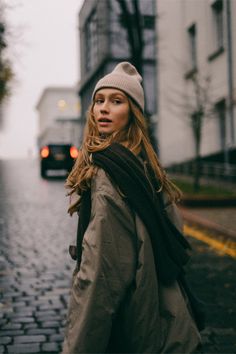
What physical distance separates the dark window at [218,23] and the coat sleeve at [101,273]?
68.1 feet

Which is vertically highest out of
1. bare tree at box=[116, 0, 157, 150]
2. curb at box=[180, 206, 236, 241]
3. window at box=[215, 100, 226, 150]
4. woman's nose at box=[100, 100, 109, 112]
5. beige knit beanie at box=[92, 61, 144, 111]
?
bare tree at box=[116, 0, 157, 150]

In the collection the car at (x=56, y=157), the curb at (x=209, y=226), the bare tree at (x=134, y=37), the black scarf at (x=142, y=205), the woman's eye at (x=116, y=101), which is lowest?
the curb at (x=209, y=226)

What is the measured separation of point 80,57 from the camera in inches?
2319

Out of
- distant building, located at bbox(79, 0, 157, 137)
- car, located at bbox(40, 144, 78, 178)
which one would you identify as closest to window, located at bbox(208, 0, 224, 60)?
car, located at bbox(40, 144, 78, 178)

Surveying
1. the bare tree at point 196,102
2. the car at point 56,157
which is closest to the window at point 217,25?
the bare tree at point 196,102

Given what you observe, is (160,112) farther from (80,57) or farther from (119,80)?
(80,57)

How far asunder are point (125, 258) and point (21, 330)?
112 inches

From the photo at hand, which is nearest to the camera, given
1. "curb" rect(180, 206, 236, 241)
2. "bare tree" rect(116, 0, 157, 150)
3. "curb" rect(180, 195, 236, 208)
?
"curb" rect(180, 206, 236, 241)

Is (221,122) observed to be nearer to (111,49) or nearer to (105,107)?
(105,107)

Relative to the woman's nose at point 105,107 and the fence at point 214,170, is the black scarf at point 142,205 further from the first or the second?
the fence at point 214,170

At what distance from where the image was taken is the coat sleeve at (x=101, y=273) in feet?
7.52

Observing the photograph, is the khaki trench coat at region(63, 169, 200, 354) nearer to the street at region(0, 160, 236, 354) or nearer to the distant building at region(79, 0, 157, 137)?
the street at region(0, 160, 236, 354)

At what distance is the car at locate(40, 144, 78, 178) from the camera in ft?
87.4

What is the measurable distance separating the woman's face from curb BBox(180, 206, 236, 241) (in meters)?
7.25
